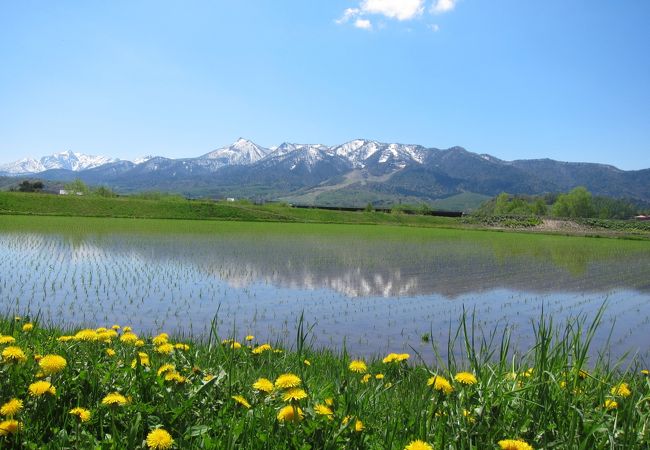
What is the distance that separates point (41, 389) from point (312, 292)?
16.2 m

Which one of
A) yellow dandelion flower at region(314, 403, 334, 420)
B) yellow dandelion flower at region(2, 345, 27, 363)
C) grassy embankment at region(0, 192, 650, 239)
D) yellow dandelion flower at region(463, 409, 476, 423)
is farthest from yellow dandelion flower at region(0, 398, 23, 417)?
grassy embankment at region(0, 192, 650, 239)

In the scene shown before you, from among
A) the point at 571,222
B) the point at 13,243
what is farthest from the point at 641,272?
the point at 571,222

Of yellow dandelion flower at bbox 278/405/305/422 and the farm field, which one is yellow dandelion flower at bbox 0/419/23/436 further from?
yellow dandelion flower at bbox 278/405/305/422

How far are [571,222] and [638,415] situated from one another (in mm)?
114264

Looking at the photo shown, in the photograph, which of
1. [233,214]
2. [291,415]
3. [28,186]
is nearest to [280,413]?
[291,415]

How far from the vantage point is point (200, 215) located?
85250mm

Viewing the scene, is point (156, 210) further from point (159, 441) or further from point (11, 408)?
point (159, 441)

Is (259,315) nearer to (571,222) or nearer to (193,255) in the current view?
(193,255)

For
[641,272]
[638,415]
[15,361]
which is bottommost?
[641,272]

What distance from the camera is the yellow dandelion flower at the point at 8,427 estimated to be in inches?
109

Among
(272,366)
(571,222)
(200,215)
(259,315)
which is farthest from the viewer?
(571,222)

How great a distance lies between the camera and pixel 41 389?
314 cm

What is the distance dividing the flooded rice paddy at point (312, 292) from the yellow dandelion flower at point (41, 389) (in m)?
2.41

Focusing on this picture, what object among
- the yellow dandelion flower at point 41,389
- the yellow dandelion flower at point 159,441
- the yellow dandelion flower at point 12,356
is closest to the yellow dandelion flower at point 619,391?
the yellow dandelion flower at point 159,441
